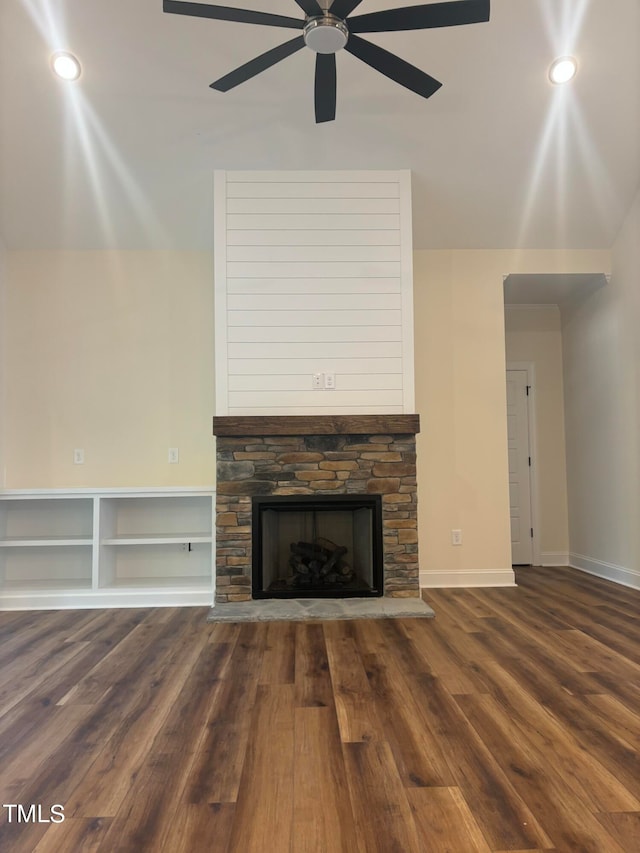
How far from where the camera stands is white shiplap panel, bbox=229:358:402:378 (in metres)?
3.50

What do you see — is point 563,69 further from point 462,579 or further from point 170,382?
point 462,579

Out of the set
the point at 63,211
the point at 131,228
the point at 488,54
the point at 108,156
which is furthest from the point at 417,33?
→ the point at 63,211

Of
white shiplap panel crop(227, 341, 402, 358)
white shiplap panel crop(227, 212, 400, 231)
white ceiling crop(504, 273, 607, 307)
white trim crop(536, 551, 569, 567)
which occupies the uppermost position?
white shiplap panel crop(227, 212, 400, 231)

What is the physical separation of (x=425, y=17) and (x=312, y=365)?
1.97m

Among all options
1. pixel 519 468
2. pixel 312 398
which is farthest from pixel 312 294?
pixel 519 468

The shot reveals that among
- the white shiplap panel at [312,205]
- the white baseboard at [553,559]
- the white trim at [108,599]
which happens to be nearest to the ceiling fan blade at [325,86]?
the white shiplap panel at [312,205]

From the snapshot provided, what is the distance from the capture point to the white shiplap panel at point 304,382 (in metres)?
3.50

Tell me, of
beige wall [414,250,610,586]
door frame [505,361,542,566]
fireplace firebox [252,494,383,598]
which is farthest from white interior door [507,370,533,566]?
fireplace firebox [252,494,383,598]

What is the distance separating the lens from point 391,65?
2355 millimetres

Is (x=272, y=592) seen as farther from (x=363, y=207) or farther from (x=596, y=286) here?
(x=596, y=286)

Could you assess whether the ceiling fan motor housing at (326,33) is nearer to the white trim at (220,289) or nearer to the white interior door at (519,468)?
the white trim at (220,289)

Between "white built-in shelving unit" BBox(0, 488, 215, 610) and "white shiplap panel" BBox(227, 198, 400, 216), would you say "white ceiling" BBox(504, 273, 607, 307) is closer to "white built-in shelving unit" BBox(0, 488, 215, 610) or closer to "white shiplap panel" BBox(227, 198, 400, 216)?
"white shiplap panel" BBox(227, 198, 400, 216)

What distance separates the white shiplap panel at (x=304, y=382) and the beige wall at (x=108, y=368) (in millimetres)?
720

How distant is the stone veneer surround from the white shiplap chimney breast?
151 millimetres
